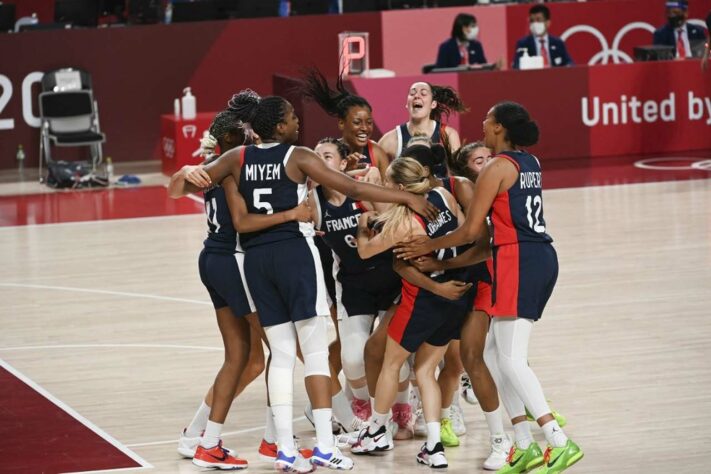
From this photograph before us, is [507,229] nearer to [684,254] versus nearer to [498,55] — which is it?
[684,254]

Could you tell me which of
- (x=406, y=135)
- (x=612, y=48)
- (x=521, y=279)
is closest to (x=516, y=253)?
(x=521, y=279)

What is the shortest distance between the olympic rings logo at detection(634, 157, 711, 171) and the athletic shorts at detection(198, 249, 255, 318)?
10.2 meters

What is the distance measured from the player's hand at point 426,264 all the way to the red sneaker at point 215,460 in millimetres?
1241

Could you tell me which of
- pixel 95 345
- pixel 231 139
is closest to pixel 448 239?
pixel 231 139

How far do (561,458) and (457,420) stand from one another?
3.41 ft

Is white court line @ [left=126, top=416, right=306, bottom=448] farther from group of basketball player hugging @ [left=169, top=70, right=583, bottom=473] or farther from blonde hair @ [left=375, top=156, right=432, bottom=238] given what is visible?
blonde hair @ [left=375, top=156, right=432, bottom=238]

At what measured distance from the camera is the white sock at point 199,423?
6.32m

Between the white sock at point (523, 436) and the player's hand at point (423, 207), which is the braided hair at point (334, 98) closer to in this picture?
the player's hand at point (423, 207)

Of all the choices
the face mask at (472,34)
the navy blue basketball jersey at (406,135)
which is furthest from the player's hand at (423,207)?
the face mask at (472,34)

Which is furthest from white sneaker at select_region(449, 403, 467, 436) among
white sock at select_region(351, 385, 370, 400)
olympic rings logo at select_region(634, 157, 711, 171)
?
olympic rings logo at select_region(634, 157, 711, 171)

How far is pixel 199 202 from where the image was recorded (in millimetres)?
14445

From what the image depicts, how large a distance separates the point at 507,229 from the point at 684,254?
5453 mm

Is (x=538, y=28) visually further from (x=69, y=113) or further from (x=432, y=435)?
(x=432, y=435)

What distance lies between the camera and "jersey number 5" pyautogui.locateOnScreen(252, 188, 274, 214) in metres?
5.95
